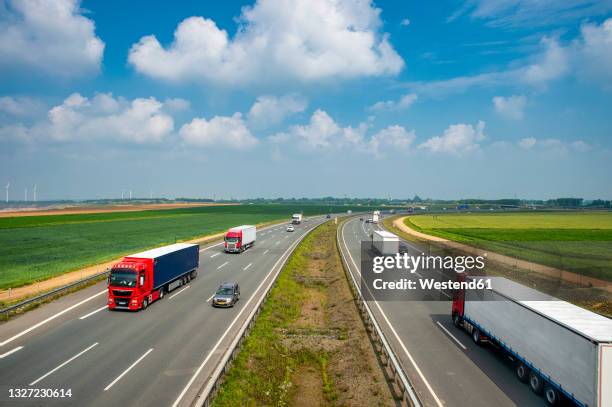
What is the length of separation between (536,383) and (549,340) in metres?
2.74

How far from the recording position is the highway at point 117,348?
1525cm

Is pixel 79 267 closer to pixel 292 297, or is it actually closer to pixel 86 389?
pixel 292 297

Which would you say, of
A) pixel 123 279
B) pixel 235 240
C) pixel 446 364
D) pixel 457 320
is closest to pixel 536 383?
pixel 446 364

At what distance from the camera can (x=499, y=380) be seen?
16.7 m

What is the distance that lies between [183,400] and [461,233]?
82.4 meters

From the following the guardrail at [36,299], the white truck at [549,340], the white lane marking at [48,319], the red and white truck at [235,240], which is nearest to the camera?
the white truck at [549,340]

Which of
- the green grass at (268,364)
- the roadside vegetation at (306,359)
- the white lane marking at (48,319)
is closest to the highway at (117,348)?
the white lane marking at (48,319)

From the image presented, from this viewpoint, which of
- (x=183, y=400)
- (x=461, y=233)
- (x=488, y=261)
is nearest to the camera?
(x=183, y=400)

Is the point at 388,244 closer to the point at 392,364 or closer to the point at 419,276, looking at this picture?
the point at 419,276

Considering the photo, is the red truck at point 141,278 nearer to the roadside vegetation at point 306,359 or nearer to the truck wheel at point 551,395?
the roadside vegetation at point 306,359

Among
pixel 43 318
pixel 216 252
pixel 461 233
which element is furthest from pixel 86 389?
pixel 461 233

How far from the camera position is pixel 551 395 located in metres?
14.2

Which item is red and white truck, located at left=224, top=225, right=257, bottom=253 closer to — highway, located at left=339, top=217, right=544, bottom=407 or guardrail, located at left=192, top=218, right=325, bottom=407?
highway, located at left=339, top=217, right=544, bottom=407

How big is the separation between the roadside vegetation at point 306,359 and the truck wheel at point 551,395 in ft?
20.9
